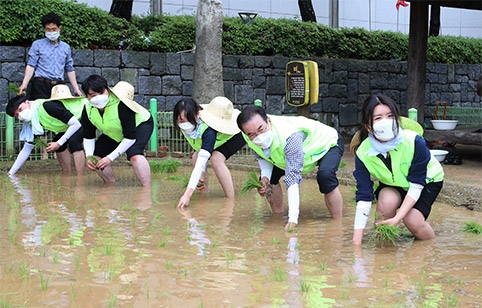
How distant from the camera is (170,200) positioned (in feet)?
22.3

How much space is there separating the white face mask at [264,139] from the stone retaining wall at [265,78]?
20.2 ft

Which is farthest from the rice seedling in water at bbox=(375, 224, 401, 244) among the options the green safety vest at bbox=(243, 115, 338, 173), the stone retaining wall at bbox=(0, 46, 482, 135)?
the stone retaining wall at bbox=(0, 46, 482, 135)

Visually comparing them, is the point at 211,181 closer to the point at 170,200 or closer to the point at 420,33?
the point at 170,200

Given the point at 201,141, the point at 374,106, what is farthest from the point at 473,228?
the point at 201,141

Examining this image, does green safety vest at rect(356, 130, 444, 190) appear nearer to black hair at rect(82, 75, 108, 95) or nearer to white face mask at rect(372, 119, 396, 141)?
white face mask at rect(372, 119, 396, 141)

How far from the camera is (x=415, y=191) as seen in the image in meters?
4.72

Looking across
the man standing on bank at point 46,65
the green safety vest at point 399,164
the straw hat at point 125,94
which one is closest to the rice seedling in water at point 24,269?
the green safety vest at point 399,164

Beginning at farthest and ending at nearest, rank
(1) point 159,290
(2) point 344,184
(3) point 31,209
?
(2) point 344,184, (3) point 31,209, (1) point 159,290

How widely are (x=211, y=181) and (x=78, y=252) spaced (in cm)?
366

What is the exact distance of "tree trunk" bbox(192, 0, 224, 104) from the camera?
34.8ft

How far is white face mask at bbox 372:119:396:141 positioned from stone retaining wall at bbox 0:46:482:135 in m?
7.19

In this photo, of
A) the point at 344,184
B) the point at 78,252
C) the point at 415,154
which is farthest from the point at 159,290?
the point at 344,184

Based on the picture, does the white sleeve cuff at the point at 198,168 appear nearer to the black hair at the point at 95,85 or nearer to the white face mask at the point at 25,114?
the black hair at the point at 95,85

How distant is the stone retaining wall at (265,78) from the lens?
1125cm
